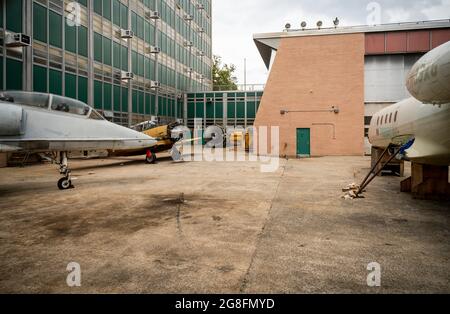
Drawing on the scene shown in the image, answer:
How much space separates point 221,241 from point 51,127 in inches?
269

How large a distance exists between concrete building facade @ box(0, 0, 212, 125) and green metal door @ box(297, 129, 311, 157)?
1623 centimetres

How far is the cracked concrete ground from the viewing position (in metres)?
3.34

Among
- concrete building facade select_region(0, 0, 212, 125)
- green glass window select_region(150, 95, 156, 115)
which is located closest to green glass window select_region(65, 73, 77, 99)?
concrete building facade select_region(0, 0, 212, 125)

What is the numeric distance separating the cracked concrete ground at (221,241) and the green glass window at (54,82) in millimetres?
13699

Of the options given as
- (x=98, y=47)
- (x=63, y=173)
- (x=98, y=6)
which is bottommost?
(x=63, y=173)

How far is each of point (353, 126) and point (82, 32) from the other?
22.3m

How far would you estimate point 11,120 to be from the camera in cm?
773

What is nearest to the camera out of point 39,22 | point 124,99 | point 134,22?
point 39,22

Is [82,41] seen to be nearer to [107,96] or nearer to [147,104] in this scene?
[107,96]

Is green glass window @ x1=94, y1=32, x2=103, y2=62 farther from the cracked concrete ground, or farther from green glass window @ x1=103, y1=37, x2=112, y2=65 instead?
the cracked concrete ground

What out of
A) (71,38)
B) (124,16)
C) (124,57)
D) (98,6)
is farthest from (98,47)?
(124,16)

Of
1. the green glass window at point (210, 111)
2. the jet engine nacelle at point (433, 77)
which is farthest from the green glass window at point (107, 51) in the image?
the jet engine nacelle at point (433, 77)

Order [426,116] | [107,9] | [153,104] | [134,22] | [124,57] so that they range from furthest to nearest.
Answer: [153,104], [134,22], [124,57], [107,9], [426,116]

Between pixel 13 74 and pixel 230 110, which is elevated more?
pixel 230 110
